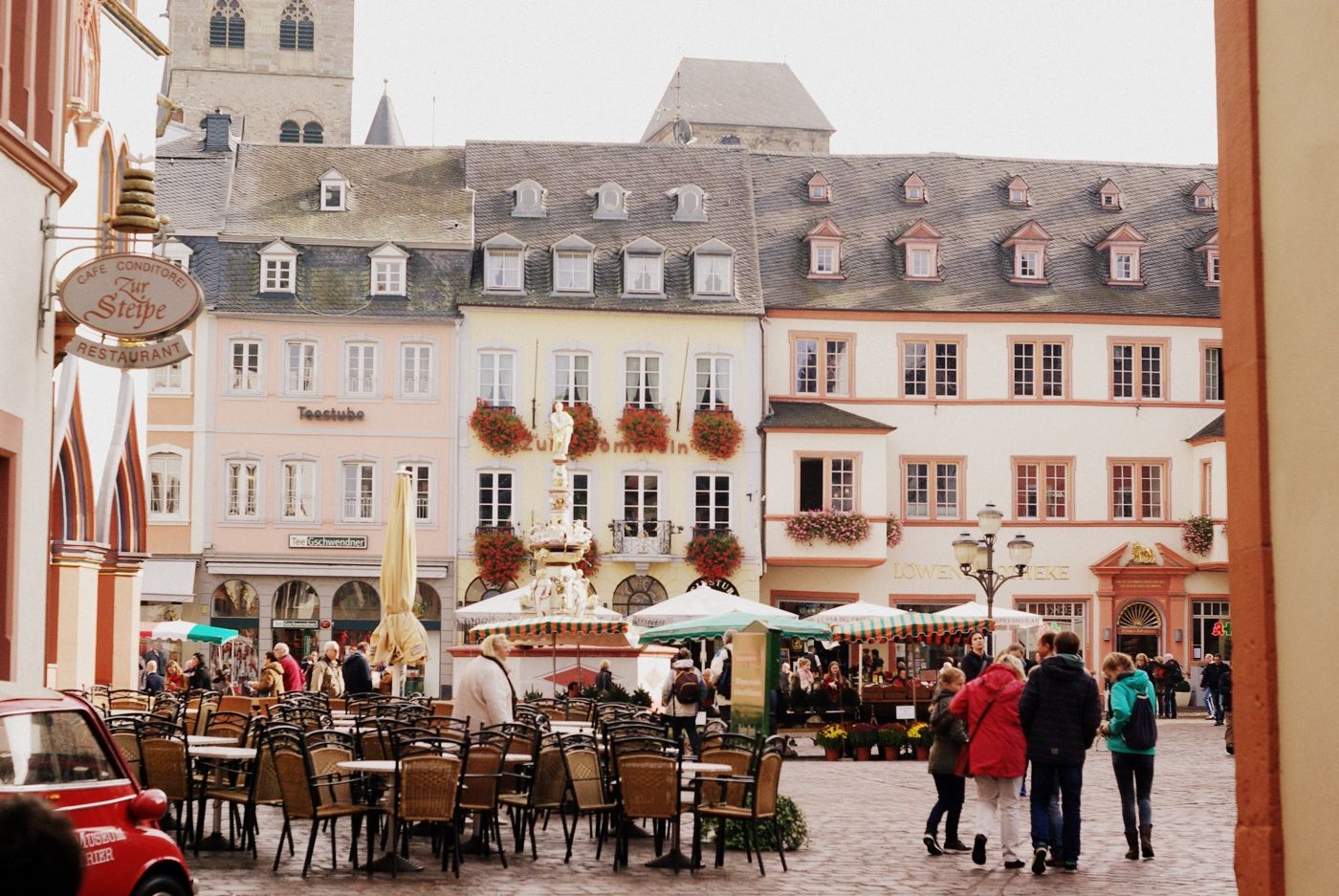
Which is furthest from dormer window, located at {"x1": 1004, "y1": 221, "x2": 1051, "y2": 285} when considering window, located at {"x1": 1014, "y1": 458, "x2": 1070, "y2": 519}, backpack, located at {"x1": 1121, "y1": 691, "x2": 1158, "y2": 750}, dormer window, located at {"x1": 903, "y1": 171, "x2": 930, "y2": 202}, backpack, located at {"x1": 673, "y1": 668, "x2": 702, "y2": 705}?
backpack, located at {"x1": 1121, "y1": 691, "x2": 1158, "y2": 750}

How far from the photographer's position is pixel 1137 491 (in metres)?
49.3

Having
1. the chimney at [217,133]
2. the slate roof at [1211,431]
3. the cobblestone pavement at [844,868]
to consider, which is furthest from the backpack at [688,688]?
the chimney at [217,133]

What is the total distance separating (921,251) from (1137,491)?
807 centimetres

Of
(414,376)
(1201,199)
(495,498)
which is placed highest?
(1201,199)

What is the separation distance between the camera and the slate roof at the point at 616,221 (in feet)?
160

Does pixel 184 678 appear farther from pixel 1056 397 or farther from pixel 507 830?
pixel 1056 397

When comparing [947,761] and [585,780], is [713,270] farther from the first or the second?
[585,780]

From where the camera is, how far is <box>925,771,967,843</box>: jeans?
50.8 feet

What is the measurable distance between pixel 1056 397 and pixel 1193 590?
18.8 ft

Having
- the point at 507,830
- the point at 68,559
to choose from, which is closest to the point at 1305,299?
the point at 507,830

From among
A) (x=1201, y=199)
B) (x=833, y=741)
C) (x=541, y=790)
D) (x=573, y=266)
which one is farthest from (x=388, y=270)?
(x=541, y=790)

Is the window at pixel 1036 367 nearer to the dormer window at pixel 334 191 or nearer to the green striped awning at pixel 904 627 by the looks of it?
the dormer window at pixel 334 191

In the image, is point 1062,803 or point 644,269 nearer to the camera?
point 1062,803

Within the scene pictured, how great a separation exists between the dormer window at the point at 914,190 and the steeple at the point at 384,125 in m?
33.7
